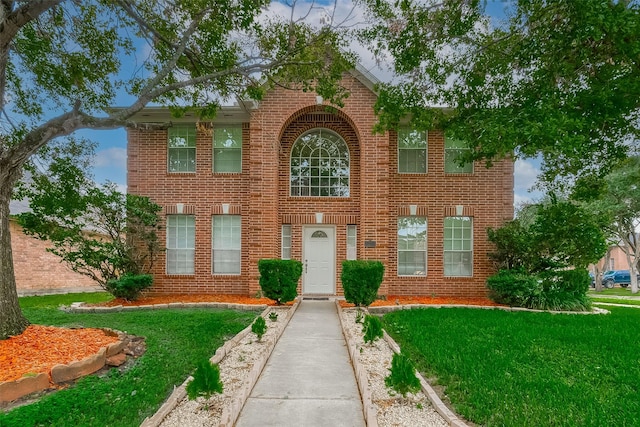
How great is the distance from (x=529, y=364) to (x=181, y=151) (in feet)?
38.0

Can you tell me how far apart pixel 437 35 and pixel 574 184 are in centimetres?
589

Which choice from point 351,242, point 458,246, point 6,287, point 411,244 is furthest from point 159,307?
point 458,246

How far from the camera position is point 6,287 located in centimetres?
624

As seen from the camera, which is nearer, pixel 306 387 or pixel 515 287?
pixel 306 387

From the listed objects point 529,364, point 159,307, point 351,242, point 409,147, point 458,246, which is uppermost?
point 409,147

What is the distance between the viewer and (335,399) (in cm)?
422

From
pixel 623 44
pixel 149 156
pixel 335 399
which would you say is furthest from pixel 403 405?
pixel 149 156

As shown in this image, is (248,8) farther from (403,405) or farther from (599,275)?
(599,275)

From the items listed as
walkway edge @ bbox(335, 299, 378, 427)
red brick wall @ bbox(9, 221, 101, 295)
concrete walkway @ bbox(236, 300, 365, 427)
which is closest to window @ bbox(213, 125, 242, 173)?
concrete walkway @ bbox(236, 300, 365, 427)

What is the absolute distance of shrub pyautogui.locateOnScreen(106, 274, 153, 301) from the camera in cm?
1114

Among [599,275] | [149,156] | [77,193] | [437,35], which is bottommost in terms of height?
[599,275]

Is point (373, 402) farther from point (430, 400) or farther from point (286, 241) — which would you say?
point (286, 241)

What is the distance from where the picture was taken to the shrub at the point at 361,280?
10.1m

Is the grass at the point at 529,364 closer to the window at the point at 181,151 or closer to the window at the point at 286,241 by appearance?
the window at the point at 286,241
